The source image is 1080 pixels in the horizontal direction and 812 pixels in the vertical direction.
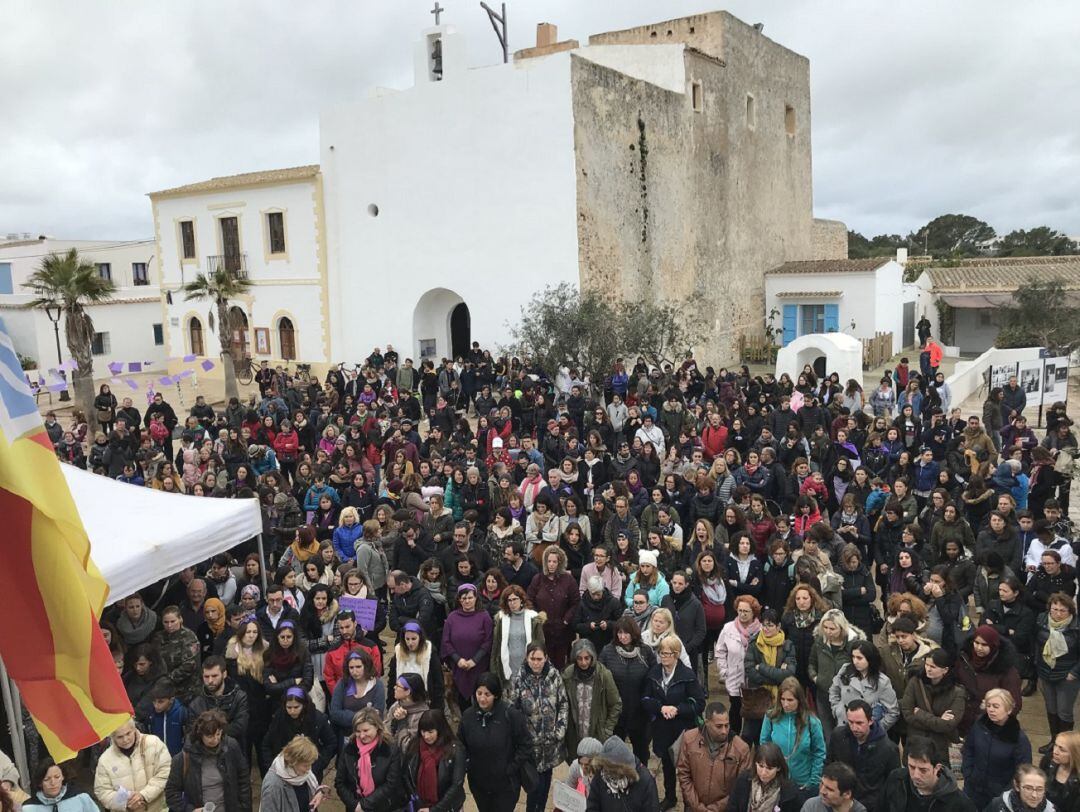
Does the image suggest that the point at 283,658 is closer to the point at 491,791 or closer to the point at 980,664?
the point at 491,791

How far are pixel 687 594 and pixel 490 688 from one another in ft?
6.66

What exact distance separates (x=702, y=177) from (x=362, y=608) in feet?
71.7

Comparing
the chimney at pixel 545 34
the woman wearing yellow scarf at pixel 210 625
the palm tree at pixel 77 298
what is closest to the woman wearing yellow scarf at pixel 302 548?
the woman wearing yellow scarf at pixel 210 625

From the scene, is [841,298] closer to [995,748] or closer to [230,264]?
[230,264]

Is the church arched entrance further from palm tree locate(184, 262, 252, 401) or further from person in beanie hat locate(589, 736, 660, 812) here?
person in beanie hat locate(589, 736, 660, 812)

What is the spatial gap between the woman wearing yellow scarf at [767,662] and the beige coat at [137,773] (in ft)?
12.5

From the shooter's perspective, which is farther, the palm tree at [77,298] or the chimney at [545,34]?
the chimney at [545,34]

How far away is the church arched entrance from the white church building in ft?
0.18

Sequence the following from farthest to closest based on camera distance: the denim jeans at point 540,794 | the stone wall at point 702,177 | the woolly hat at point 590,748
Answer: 1. the stone wall at point 702,177
2. the denim jeans at point 540,794
3. the woolly hat at point 590,748

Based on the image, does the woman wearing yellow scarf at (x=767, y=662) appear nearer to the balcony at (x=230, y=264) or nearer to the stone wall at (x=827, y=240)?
the balcony at (x=230, y=264)

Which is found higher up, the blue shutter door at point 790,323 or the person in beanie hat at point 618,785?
the blue shutter door at point 790,323

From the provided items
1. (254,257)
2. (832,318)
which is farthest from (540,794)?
(832,318)

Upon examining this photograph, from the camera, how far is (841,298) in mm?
28672

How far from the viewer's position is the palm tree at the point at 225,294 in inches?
958
